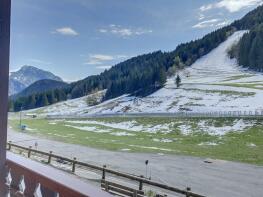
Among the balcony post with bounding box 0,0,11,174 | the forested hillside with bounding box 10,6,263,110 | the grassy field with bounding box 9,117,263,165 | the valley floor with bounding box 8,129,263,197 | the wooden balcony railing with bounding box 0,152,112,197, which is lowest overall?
the valley floor with bounding box 8,129,263,197

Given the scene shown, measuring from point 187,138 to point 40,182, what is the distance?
4168cm

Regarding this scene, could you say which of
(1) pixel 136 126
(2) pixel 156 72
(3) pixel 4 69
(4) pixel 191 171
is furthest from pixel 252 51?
(3) pixel 4 69

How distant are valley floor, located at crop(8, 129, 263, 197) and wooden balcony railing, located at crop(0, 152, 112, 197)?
14.9 m

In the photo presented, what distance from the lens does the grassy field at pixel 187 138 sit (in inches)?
1284

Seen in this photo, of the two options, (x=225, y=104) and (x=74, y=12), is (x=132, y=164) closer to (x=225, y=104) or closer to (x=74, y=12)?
(x=74, y=12)

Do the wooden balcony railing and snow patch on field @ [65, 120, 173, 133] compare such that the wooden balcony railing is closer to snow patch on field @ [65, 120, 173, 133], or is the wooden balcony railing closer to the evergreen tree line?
snow patch on field @ [65, 120, 173, 133]

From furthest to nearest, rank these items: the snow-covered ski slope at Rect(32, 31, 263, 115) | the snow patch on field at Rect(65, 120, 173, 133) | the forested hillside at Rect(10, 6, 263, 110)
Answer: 1. the forested hillside at Rect(10, 6, 263, 110)
2. the snow-covered ski slope at Rect(32, 31, 263, 115)
3. the snow patch on field at Rect(65, 120, 173, 133)

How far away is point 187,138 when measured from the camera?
140 ft

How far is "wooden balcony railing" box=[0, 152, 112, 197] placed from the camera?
1674 mm

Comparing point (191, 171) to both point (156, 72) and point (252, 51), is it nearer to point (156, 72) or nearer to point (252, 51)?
point (156, 72)

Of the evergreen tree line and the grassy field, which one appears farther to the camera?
the evergreen tree line

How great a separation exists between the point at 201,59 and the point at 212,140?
4568 inches

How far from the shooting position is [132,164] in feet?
83.9

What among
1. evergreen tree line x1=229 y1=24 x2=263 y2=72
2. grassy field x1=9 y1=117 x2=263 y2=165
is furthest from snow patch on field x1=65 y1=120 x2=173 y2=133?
evergreen tree line x1=229 y1=24 x2=263 y2=72
